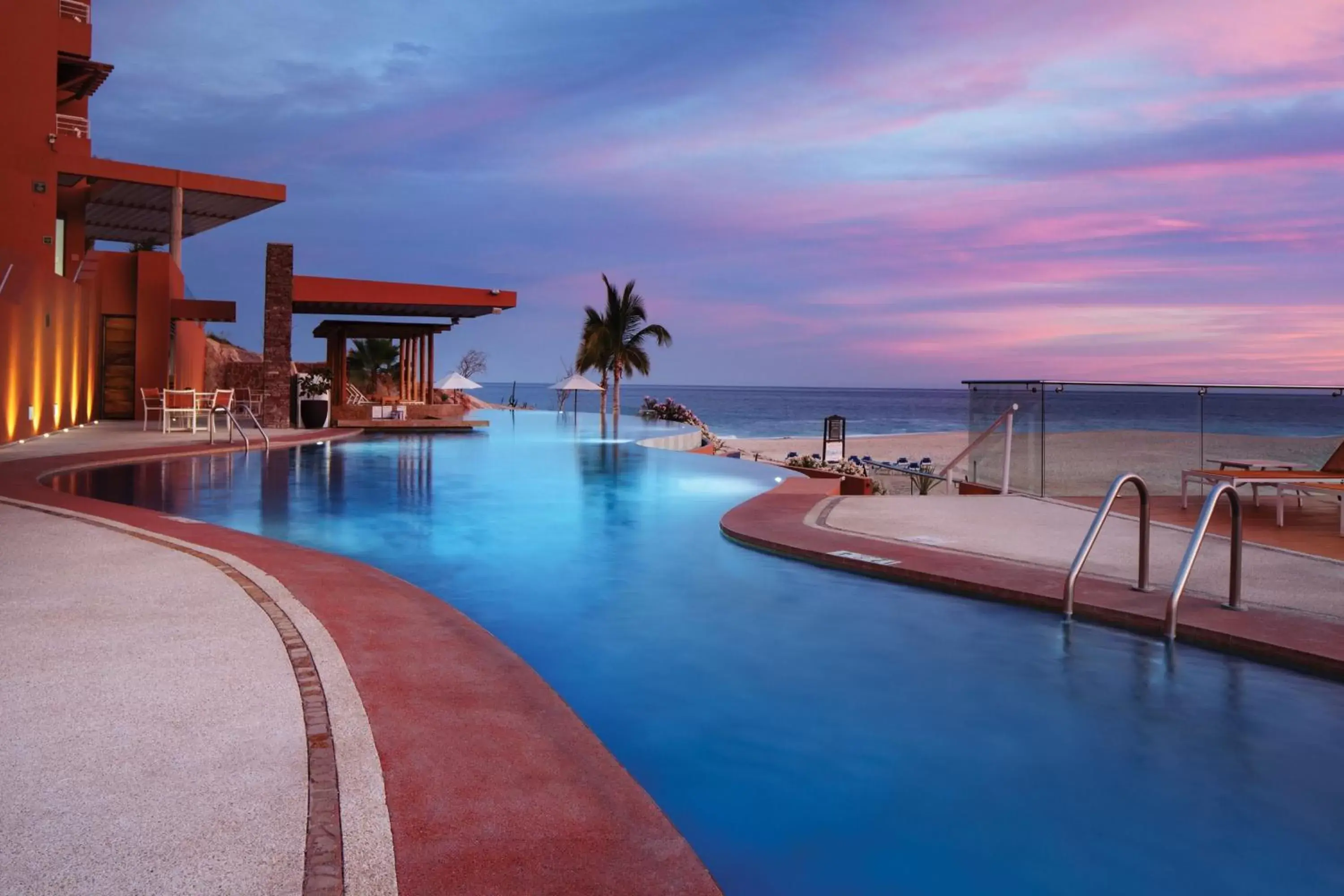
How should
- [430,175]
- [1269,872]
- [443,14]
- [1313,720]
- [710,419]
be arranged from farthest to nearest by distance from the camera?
[710,419] < [430,175] < [443,14] < [1313,720] < [1269,872]

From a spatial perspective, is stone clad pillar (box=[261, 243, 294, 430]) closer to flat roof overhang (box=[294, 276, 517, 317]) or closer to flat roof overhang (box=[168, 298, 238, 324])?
flat roof overhang (box=[294, 276, 517, 317])

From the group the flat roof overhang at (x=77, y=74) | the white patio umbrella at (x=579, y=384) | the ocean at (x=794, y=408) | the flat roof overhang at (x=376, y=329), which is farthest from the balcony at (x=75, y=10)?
the ocean at (x=794, y=408)

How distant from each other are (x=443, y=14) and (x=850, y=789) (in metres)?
25.2

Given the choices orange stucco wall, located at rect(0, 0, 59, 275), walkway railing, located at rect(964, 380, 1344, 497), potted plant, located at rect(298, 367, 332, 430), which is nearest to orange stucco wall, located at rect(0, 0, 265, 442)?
orange stucco wall, located at rect(0, 0, 59, 275)

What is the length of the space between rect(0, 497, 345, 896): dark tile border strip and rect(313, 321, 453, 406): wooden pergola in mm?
23941

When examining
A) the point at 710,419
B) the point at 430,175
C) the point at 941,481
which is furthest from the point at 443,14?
the point at 710,419

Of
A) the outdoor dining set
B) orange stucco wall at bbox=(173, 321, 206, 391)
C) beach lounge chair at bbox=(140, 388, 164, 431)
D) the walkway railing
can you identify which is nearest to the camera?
the walkway railing

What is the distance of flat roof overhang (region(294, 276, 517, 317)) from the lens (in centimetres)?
2253

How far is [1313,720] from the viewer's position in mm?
4043

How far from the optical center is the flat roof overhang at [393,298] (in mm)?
22531

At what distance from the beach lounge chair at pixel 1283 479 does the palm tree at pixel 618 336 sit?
21.0 meters

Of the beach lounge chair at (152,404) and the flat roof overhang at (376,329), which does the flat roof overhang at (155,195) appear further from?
the beach lounge chair at (152,404)

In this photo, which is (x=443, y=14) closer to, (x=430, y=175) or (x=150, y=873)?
(x=430, y=175)

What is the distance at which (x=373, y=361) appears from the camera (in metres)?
35.8
